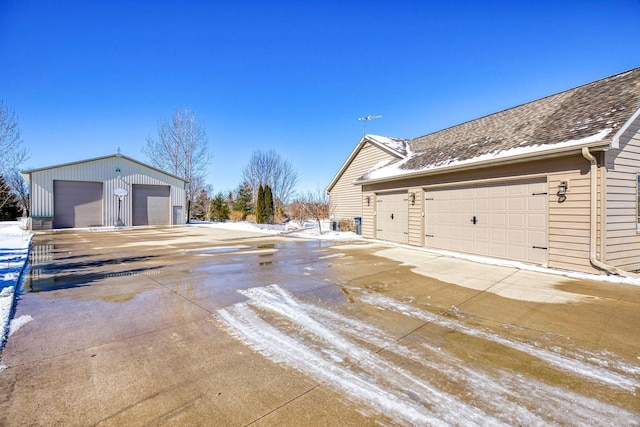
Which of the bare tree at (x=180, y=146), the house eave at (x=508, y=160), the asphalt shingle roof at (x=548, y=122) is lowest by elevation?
the house eave at (x=508, y=160)

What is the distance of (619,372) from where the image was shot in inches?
95.9

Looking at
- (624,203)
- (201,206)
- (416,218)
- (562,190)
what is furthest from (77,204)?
(624,203)

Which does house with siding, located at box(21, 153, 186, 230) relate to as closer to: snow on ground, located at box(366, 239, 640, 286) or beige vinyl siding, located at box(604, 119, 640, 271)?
snow on ground, located at box(366, 239, 640, 286)

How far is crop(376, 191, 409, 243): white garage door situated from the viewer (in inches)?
420

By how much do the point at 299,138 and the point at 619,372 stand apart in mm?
29200

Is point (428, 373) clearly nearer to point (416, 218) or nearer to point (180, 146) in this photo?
point (416, 218)

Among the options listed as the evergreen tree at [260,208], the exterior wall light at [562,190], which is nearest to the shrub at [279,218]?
the evergreen tree at [260,208]

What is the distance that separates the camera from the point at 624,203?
6.25 meters

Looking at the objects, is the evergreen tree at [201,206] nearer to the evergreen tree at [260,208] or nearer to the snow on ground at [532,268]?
the evergreen tree at [260,208]

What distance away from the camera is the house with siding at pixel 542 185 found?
5941 millimetres

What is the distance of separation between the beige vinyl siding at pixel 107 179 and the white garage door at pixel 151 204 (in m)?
0.36

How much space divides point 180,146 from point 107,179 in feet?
25.0

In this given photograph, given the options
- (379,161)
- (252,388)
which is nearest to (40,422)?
(252,388)

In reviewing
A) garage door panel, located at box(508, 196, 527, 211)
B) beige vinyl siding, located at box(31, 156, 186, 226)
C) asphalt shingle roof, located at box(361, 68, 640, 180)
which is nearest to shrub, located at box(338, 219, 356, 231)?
asphalt shingle roof, located at box(361, 68, 640, 180)
